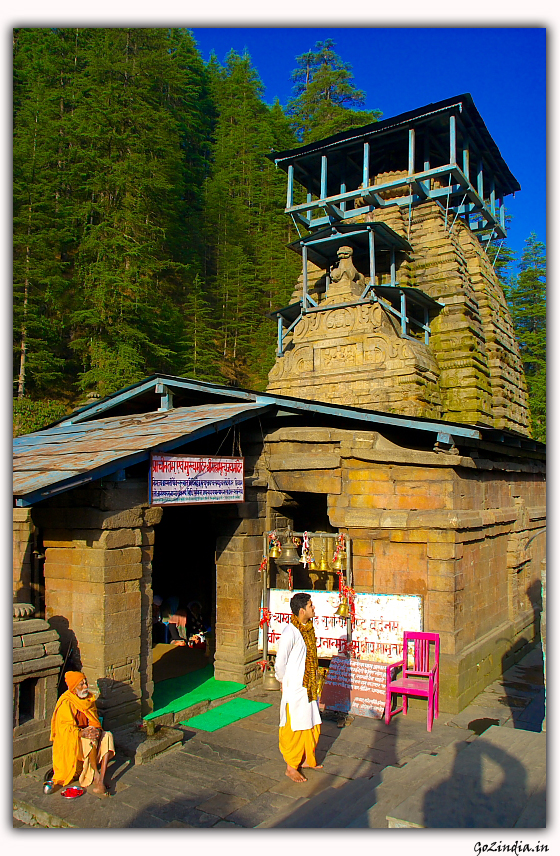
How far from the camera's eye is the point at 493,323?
68.3 ft

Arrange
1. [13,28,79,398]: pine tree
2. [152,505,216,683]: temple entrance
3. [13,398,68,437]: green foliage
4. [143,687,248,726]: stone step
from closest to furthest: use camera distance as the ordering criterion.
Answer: [143,687,248,726]: stone step
[152,505,216,683]: temple entrance
[13,398,68,437]: green foliage
[13,28,79,398]: pine tree

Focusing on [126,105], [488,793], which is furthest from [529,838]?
[126,105]

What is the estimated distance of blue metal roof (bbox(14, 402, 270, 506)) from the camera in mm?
6676

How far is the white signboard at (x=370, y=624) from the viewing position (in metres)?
8.53

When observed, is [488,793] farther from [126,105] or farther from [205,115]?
[205,115]

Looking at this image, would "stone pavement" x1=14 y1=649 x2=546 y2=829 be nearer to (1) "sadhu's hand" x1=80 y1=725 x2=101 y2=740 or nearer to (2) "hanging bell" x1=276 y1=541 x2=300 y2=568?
(1) "sadhu's hand" x1=80 y1=725 x2=101 y2=740

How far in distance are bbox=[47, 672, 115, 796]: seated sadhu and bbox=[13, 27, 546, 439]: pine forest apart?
673 inches

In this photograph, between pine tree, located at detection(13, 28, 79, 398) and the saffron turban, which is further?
pine tree, located at detection(13, 28, 79, 398)

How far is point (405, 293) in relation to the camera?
18.4 metres

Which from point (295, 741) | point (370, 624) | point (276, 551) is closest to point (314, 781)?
point (295, 741)

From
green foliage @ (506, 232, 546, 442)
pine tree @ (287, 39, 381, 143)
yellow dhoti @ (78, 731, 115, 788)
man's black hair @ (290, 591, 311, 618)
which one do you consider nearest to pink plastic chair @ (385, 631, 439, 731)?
man's black hair @ (290, 591, 311, 618)

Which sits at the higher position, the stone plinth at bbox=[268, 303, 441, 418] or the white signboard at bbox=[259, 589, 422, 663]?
the stone plinth at bbox=[268, 303, 441, 418]

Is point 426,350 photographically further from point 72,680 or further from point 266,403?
point 72,680

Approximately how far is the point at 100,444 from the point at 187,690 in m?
4.03
